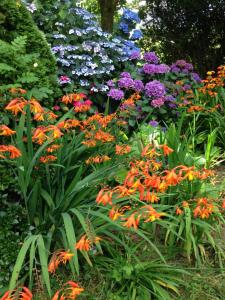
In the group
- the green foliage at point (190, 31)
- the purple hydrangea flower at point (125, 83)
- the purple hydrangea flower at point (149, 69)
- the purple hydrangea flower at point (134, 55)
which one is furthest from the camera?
the green foliage at point (190, 31)

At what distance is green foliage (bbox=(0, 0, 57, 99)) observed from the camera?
3295 millimetres

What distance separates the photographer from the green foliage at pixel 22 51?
329cm

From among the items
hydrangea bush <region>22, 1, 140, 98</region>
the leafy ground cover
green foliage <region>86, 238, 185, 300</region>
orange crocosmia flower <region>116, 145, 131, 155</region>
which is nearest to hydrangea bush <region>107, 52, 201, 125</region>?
hydrangea bush <region>22, 1, 140, 98</region>

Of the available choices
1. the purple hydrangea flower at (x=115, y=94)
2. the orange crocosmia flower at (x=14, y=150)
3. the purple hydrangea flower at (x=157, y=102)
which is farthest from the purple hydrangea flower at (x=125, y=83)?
the orange crocosmia flower at (x=14, y=150)

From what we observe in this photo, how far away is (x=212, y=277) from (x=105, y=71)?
10.4 feet

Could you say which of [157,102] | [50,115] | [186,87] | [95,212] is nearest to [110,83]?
[157,102]

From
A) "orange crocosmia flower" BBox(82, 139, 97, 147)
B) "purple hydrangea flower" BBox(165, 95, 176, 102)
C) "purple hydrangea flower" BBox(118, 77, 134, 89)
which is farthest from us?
"purple hydrangea flower" BBox(165, 95, 176, 102)

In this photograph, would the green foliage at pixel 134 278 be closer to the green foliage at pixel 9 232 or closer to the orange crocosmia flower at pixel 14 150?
the green foliage at pixel 9 232

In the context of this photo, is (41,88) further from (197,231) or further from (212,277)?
(212,277)

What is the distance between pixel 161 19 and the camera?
1012 cm

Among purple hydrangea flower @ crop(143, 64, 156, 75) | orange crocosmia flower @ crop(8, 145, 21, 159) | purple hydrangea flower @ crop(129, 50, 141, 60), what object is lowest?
orange crocosmia flower @ crop(8, 145, 21, 159)

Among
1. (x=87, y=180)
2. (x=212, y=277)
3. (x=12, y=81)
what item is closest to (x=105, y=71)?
(x=12, y=81)

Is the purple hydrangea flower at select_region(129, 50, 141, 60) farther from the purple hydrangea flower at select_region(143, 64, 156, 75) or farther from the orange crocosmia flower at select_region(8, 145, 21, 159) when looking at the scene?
the orange crocosmia flower at select_region(8, 145, 21, 159)

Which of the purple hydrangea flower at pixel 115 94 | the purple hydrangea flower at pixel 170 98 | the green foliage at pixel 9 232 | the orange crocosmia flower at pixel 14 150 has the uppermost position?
the orange crocosmia flower at pixel 14 150
